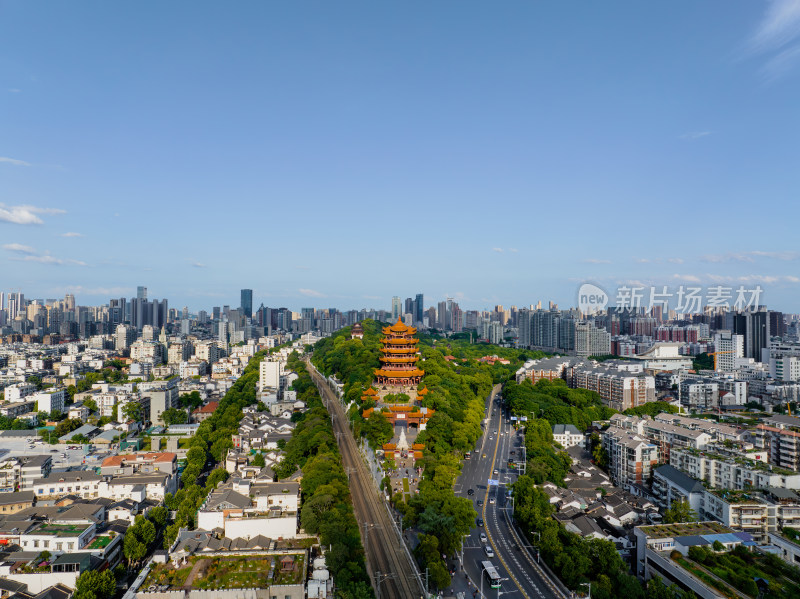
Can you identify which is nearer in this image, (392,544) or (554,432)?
(392,544)

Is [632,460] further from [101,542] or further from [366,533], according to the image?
[101,542]

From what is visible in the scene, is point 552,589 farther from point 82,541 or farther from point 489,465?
point 82,541

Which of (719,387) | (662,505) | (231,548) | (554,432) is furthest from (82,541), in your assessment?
(719,387)

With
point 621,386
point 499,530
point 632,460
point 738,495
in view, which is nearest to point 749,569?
point 738,495

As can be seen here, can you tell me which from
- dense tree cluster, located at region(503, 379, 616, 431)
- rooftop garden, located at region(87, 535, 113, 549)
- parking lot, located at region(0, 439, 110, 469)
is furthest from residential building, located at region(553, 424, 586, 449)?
parking lot, located at region(0, 439, 110, 469)

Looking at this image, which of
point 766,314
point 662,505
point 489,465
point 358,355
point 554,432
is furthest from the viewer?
point 766,314

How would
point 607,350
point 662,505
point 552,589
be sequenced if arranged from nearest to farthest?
point 552,589 → point 662,505 → point 607,350
